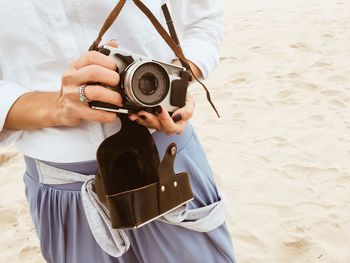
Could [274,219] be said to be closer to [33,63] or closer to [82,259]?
[82,259]

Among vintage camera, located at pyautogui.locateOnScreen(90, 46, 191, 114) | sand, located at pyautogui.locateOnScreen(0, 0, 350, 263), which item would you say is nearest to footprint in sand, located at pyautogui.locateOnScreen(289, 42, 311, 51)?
sand, located at pyautogui.locateOnScreen(0, 0, 350, 263)

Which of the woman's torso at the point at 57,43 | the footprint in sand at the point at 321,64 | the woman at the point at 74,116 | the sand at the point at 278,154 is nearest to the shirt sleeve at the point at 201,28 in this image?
the woman at the point at 74,116

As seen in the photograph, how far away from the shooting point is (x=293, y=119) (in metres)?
2.53

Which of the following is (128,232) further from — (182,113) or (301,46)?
(301,46)

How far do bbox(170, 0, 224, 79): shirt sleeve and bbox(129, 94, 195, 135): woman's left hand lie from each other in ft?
0.49

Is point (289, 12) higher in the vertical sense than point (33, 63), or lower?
lower

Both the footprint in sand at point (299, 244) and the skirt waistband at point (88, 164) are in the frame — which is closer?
the skirt waistband at point (88, 164)

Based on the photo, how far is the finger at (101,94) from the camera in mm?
575

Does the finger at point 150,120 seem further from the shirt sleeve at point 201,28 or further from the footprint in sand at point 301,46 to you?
the footprint in sand at point 301,46

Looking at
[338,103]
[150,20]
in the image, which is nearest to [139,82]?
[150,20]

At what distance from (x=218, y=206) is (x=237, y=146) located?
1.56 metres

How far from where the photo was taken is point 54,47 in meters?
0.66

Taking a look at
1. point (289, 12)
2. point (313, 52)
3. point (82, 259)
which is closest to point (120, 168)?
point (82, 259)

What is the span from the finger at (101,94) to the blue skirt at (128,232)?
0.14 m
